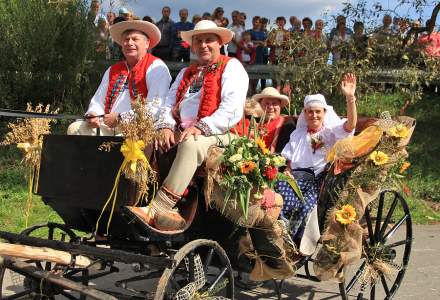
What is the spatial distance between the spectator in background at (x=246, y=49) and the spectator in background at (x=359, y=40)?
6.43ft

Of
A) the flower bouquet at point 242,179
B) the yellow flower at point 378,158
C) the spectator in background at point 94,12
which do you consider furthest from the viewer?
the spectator in background at point 94,12

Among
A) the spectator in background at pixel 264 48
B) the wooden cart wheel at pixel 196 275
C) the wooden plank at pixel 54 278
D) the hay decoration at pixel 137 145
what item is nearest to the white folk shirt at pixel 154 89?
the hay decoration at pixel 137 145

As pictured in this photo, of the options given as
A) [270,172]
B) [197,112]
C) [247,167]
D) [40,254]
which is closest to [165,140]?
[197,112]

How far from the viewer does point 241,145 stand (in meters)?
3.79

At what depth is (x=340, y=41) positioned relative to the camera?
31.3 ft

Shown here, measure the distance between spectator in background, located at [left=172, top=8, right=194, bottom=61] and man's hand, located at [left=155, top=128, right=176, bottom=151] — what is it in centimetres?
696

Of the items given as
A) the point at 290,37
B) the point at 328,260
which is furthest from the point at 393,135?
the point at 290,37

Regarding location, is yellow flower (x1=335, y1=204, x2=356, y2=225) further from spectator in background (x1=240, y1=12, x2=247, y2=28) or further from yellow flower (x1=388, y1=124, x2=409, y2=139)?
spectator in background (x1=240, y1=12, x2=247, y2=28)

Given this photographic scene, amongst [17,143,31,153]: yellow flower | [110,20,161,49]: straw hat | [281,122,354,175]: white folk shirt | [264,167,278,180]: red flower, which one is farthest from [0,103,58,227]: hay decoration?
[281,122,354,175]: white folk shirt

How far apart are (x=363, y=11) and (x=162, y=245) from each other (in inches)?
276

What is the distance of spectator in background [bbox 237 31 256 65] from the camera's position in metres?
10.8

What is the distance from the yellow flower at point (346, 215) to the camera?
4129mm

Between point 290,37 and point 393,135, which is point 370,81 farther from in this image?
A: point 393,135

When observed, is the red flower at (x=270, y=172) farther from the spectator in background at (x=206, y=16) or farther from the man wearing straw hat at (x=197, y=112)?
the spectator in background at (x=206, y=16)
